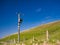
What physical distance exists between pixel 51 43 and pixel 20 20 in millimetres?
11817

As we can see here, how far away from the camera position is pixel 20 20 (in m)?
33.7

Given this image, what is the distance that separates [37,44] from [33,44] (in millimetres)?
632

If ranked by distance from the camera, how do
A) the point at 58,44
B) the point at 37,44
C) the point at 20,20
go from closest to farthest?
1. the point at 58,44
2. the point at 37,44
3. the point at 20,20

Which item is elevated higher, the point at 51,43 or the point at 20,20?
the point at 20,20

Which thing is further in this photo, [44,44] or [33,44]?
[33,44]

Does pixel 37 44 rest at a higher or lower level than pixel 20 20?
lower

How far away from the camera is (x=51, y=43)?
74.2ft

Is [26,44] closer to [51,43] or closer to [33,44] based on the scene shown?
[33,44]

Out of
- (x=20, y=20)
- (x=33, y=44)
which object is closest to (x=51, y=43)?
(x=33, y=44)

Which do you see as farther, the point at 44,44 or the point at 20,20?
the point at 20,20

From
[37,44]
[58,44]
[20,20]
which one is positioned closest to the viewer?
[58,44]

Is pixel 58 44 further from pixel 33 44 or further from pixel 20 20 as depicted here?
pixel 20 20

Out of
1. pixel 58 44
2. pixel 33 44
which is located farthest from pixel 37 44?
pixel 58 44

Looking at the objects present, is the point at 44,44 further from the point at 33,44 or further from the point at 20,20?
the point at 20,20
